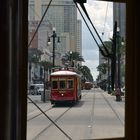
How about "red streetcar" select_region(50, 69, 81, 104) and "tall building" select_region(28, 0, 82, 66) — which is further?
"red streetcar" select_region(50, 69, 81, 104)

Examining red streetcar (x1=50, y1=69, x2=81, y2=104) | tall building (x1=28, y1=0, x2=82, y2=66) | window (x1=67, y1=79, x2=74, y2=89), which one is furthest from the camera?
window (x1=67, y1=79, x2=74, y2=89)

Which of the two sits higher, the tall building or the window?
the tall building

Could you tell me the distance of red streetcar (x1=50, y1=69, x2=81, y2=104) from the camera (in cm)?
1559

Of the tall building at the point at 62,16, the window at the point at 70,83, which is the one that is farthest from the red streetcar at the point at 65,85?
the tall building at the point at 62,16

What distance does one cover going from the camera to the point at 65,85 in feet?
80.3

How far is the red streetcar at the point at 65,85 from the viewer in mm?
15592

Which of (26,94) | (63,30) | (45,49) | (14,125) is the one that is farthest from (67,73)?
(14,125)

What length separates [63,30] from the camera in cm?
540

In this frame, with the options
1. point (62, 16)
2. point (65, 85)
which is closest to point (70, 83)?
point (65, 85)

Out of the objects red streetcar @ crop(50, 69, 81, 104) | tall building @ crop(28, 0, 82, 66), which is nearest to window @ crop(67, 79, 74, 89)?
red streetcar @ crop(50, 69, 81, 104)

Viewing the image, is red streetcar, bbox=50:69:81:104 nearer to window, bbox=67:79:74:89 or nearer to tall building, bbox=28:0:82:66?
window, bbox=67:79:74:89

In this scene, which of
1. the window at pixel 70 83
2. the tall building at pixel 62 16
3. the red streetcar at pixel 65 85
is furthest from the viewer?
the window at pixel 70 83

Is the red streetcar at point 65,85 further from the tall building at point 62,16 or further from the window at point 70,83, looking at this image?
the tall building at point 62,16
